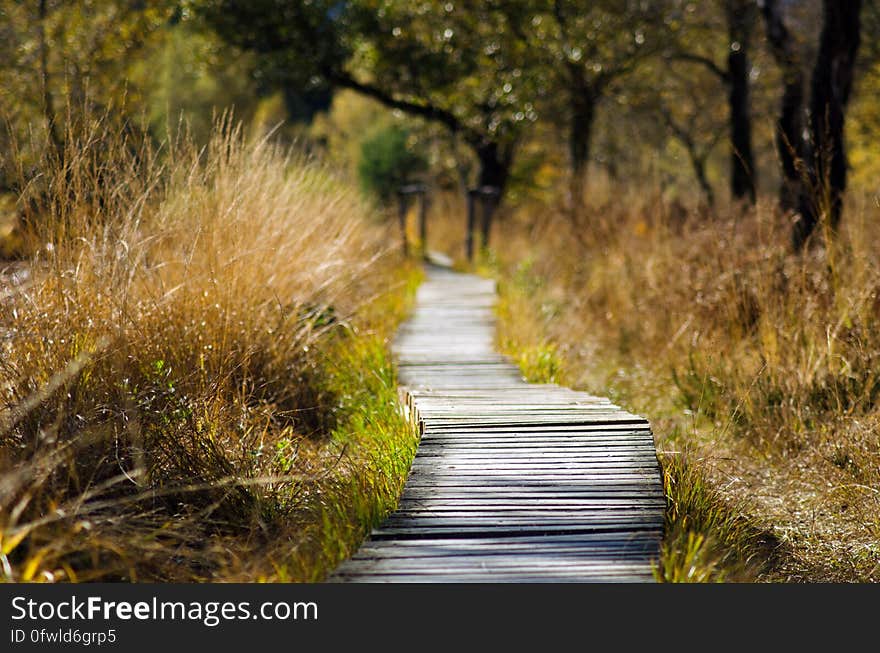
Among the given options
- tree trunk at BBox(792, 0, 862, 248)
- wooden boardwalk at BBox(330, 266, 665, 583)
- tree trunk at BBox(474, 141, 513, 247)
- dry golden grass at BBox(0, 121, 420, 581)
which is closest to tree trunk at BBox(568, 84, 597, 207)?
tree trunk at BBox(474, 141, 513, 247)

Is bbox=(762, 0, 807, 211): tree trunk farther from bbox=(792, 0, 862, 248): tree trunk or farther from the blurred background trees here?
the blurred background trees

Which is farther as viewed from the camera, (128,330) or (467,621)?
(128,330)

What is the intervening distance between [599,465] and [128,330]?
1824 mm

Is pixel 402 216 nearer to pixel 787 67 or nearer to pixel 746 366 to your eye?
pixel 787 67

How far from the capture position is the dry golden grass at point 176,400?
2984 millimetres

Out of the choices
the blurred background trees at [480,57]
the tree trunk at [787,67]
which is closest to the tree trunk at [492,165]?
the blurred background trees at [480,57]

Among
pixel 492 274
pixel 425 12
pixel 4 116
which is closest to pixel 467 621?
pixel 4 116

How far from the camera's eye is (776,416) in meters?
4.80

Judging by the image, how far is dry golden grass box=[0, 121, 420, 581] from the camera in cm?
298

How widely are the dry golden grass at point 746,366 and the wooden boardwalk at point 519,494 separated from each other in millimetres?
201

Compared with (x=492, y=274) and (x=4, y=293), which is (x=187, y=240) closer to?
(x=4, y=293)

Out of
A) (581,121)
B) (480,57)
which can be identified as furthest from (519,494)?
(480,57)

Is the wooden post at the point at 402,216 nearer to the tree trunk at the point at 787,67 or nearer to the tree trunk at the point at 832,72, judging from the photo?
the tree trunk at the point at 787,67

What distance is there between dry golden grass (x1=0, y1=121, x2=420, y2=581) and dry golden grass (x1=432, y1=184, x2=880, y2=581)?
1199 millimetres
